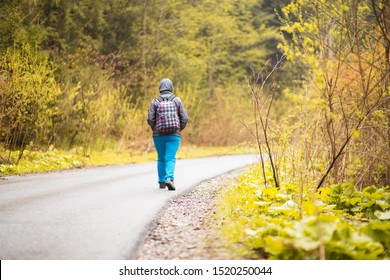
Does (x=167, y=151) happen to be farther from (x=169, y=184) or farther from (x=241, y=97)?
(x=241, y=97)

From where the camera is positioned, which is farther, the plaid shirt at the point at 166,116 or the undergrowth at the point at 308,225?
the plaid shirt at the point at 166,116

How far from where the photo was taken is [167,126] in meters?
10.1

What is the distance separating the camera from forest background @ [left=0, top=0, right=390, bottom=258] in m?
6.87

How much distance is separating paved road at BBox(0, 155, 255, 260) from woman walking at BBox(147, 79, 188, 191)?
1.71 feet

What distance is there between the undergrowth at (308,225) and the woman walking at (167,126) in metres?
1.83

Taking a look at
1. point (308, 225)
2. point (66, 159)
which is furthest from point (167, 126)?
point (66, 159)

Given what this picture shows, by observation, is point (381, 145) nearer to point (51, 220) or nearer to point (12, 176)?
point (51, 220)

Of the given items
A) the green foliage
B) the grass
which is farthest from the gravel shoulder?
the green foliage

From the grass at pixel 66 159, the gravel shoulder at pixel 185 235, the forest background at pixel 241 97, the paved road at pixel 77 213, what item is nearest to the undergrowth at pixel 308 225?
the forest background at pixel 241 97

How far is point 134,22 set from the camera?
28391 millimetres

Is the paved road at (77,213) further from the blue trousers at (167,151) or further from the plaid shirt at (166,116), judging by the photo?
the plaid shirt at (166,116)

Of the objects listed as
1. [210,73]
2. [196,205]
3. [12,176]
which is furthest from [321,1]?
[210,73]

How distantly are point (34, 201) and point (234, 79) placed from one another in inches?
1286

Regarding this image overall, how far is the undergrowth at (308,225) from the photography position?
4.76 metres
